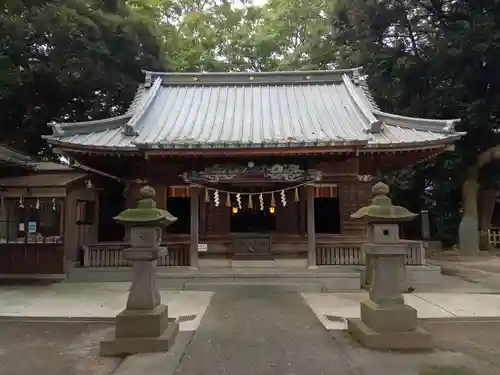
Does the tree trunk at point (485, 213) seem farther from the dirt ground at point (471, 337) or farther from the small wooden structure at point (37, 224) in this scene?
the small wooden structure at point (37, 224)

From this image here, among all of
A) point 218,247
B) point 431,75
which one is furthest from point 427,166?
point 218,247

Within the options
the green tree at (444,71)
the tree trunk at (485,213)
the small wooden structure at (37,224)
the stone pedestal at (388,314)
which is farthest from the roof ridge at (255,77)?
the stone pedestal at (388,314)

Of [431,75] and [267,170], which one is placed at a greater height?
[431,75]

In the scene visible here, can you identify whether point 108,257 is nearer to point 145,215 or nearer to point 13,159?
point 13,159

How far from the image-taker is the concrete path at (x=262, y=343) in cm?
486

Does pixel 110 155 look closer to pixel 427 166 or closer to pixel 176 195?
pixel 176 195

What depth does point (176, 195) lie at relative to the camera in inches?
481

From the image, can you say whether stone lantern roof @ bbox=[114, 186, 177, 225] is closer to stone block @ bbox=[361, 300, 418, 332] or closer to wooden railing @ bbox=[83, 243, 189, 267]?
stone block @ bbox=[361, 300, 418, 332]

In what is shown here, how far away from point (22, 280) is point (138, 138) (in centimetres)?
479

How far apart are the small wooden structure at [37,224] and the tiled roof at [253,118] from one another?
1.54 m

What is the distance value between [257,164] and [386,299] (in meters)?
6.05

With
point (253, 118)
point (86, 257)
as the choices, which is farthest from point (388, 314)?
point (86, 257)

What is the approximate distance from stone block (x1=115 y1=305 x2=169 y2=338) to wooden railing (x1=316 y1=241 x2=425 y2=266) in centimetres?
667

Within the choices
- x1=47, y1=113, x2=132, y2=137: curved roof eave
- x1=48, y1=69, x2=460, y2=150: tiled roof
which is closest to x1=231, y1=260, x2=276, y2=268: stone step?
x1=48, y1=69, x2=460, y2=150: tiled roof
